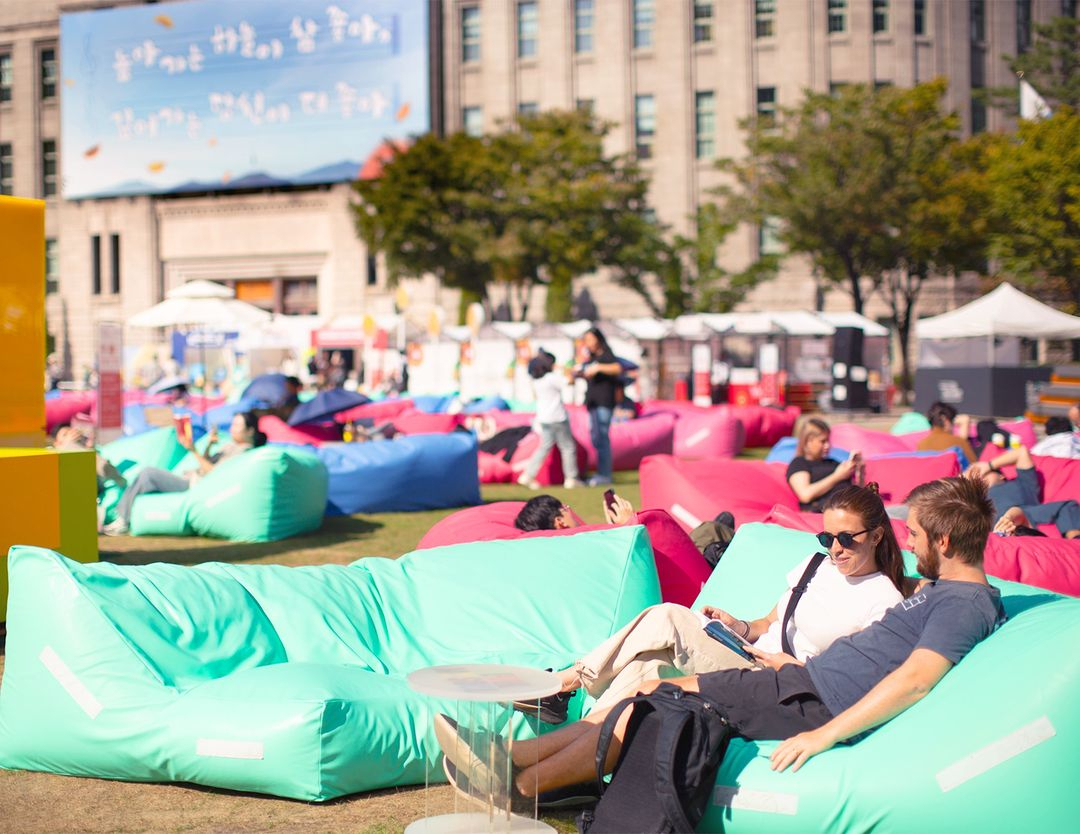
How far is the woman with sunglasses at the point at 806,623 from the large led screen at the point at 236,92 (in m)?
39.3

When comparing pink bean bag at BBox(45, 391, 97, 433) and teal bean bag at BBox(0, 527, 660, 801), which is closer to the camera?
teal bean bag at BBox(0, 527, 660, 801)

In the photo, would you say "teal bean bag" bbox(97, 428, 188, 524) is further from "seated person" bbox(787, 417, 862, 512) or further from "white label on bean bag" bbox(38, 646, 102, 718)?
"white label on bean bag" bbox(38, 646, 102, 718)

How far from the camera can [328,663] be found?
488 cm

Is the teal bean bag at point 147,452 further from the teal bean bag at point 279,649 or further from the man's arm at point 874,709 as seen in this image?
the man's arm at point 874,709

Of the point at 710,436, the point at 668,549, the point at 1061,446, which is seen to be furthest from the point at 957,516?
the point at 710,436

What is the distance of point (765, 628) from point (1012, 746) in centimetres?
113

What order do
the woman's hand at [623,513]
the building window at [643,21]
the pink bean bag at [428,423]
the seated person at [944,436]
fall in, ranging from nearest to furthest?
the woman's hand at [623,513], the seated person at [944,436], the pink bean bag at [428,423], the building window at [643,21]

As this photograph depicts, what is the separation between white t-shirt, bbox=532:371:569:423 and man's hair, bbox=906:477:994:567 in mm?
8865

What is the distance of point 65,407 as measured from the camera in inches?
723

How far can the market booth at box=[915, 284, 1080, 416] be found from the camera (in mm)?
25328

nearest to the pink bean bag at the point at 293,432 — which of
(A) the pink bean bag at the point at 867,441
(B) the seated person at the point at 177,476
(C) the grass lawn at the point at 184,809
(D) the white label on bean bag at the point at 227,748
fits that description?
(B) the seated person at the point at 177,476

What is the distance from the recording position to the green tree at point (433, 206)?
36.2 meters

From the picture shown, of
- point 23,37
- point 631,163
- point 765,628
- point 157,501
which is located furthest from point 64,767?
point 23,37

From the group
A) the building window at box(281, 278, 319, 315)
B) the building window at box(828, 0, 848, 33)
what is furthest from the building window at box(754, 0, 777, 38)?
the building window at box(281, 278, 319, 315)
